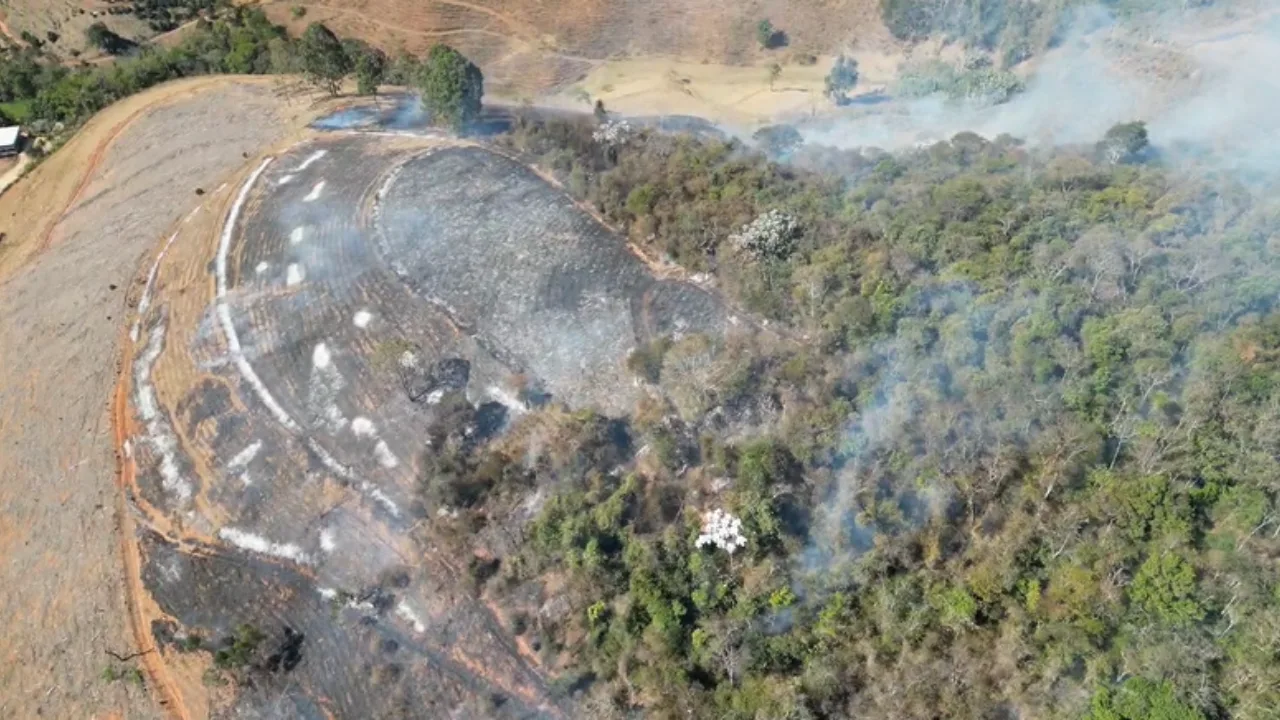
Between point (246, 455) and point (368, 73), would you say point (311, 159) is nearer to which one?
point (368, 73)

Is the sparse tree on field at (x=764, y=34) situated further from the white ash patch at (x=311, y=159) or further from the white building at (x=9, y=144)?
the white building at (x=9, y=144)

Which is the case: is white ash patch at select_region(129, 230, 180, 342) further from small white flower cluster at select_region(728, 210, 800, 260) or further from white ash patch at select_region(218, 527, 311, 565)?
small white flower cluster at select_region(728, 210, 800, 260)

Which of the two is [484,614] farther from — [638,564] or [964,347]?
→ [964,347]

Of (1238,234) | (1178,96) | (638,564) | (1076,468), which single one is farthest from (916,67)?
(638,564)

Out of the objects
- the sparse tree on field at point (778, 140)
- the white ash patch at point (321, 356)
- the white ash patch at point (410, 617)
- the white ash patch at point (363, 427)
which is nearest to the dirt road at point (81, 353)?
the white ash patch at point (410, 617)

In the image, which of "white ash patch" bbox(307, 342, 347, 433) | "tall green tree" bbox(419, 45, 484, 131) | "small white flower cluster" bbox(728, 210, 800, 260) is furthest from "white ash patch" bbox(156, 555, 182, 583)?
"tall green tree" bbox(419, 45, 484, 131)

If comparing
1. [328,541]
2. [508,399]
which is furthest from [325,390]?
[508,399]
